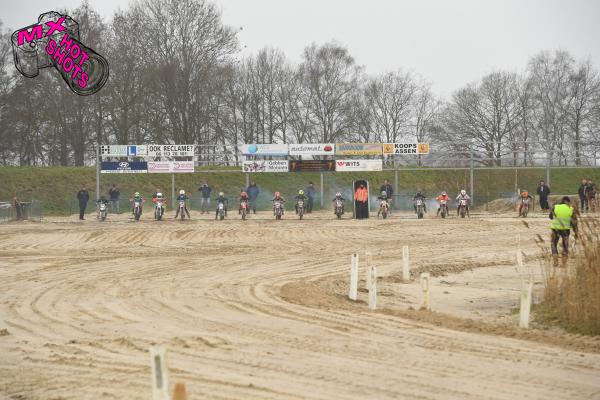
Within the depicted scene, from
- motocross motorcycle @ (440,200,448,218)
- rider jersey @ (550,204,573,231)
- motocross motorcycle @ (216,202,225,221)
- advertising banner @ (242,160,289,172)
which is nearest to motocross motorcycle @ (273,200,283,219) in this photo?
motocross motorcycle @ (216,202,225,221)

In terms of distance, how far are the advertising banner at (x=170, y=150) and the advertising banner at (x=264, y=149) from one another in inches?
105

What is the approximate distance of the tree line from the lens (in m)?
47.4

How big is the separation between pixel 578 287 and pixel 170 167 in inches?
1174

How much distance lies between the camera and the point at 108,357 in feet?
28.6

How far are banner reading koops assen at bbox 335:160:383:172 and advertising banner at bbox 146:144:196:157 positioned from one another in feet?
24.0

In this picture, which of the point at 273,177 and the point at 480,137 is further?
the point at 480,137

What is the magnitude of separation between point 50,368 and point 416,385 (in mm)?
3847

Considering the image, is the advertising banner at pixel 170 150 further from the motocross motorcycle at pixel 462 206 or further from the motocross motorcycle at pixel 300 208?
the motocross motorcycle at pixel 462 206

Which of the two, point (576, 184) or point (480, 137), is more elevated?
point (480, 137)

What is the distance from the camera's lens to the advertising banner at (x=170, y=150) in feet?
128

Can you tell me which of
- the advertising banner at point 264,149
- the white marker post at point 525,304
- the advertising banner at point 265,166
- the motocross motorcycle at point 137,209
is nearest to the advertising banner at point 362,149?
the advertising banner at point 264,149

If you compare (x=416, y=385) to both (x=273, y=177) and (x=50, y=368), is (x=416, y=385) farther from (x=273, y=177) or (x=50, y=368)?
(x=273, y=177)

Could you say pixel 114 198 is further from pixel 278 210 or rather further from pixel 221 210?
pixel 278 210

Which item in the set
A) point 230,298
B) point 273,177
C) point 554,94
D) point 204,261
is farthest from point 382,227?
point 554,94
